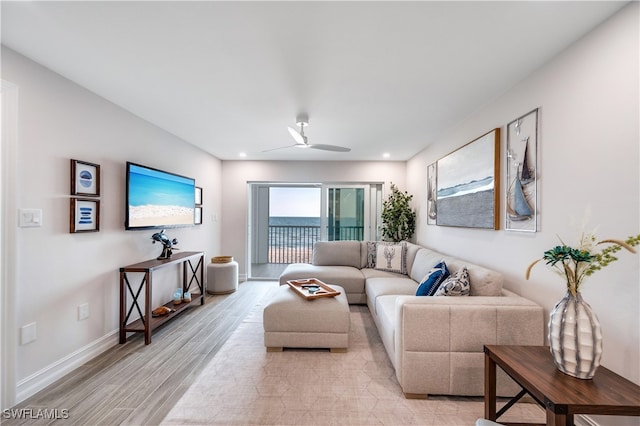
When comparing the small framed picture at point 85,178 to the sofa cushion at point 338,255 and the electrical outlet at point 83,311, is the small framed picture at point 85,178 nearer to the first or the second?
the electrical outlet at point 83,311

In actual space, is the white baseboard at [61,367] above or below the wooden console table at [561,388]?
below

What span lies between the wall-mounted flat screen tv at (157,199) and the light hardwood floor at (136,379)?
125cm

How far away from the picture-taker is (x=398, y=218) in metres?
4.95

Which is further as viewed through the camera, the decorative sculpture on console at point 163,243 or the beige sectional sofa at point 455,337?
the decorative sculpture on console at point 163,243

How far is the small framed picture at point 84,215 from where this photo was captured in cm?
222

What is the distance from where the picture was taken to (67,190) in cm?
219

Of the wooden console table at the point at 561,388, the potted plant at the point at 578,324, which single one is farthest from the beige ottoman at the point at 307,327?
the potted plant at the point at 578,324

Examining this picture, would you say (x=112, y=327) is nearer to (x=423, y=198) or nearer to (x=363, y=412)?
(x=363, y=412)

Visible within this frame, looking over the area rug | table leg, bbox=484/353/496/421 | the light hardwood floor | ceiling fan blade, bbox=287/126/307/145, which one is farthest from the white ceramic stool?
table leg, bbox=484/353/496/421

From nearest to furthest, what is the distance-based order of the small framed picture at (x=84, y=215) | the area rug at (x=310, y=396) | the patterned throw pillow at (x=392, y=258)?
the area rug at (x=310, y=396), the small framed picture at (x=84, y=215), the patterned throw pillow at (x=392, y=258)

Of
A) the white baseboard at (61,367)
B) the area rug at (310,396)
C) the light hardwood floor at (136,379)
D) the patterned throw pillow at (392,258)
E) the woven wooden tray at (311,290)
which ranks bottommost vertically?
the light hardwood floor at (136,379)

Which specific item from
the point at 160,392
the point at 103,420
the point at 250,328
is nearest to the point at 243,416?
the point at 160,392

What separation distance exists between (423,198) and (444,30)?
3.13 m

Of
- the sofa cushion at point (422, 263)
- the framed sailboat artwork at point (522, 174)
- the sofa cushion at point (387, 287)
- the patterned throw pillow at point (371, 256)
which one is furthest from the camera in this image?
the patterned throw pillow at point (371, 256)
